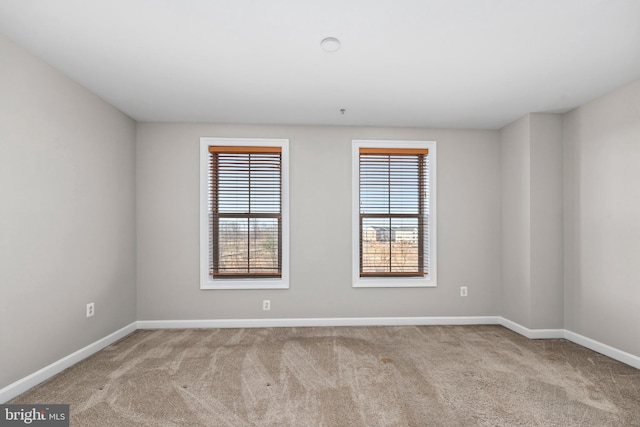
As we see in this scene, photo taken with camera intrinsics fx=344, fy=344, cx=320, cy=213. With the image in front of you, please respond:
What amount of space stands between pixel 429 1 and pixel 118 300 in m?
3.99

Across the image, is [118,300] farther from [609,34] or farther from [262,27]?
[609,34]

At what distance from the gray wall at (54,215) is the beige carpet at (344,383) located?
1.17 ft

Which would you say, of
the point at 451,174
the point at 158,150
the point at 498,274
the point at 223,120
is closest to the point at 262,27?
the point at 223,120

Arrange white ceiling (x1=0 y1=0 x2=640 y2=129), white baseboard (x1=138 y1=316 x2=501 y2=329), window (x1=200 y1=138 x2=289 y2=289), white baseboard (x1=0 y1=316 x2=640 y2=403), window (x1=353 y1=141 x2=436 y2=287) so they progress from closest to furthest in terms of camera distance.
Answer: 1. white ceiling (x1=0 y1=0 x2=640 y2=129)
2. white baseboard (x1=0 y1=316 x2=640 y2=403)
3. white baseboard (x1=138 y1=316 x2=501 y2=329)
4. window (x1=200 y1=138 x2=289 y2=289)
5. window (x1=353 y1=141 x2=436 y2=287)

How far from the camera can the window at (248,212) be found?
4258mm

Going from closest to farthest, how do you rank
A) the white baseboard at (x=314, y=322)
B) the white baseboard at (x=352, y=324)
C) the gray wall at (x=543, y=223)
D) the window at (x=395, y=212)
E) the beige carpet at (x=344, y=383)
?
the beige carpet at (x=344, y=383) < the white baseboard at (x=352, y=324) < the gray wall at (x=543, y=223) < the white baseboard at (x=314, y=322) < the window at (x=395, y=212)

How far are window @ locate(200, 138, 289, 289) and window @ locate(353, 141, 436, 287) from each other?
96 centimetres

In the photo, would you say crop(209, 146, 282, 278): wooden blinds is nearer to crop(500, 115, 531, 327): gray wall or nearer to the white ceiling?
the white ceiling

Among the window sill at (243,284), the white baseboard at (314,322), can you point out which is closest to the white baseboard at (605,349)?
the white baseboard at (314,322)

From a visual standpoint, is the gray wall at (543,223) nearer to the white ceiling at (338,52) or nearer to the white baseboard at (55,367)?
the white ceiling at (338,52)

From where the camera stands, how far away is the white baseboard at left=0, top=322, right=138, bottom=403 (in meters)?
2.40

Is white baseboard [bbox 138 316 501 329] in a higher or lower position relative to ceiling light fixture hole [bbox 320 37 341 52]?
lower

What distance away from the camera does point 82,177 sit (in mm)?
3160

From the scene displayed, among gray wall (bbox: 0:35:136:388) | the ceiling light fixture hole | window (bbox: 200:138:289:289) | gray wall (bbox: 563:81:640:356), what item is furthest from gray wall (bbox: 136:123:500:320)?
the ceiling light fixture hole
